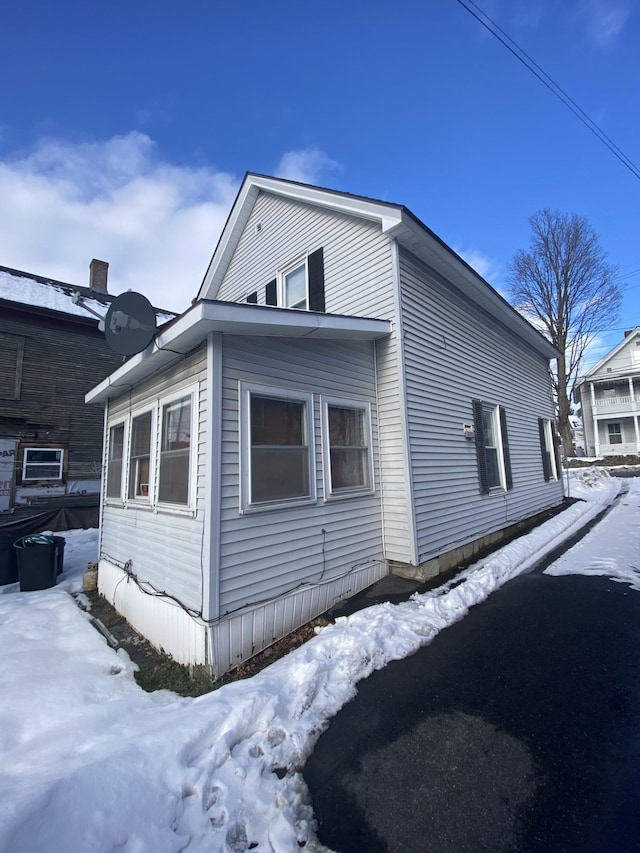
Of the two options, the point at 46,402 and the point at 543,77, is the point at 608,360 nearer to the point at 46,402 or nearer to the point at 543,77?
the point at 543,77

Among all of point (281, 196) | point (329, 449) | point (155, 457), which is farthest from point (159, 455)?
point (281, 196)

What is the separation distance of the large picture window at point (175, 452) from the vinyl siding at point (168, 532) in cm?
20

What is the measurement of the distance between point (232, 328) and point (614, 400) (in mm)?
34433

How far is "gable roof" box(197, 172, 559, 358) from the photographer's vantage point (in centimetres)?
625

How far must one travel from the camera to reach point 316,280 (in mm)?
7758

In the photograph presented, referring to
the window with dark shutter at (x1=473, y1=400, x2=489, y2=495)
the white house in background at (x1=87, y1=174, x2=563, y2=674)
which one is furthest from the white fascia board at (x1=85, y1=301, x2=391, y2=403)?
the window with dark shutter at (x1=473, y1=400, x2=489, y2=495)

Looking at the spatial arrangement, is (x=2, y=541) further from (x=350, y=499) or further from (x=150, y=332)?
(x=350, y=499)

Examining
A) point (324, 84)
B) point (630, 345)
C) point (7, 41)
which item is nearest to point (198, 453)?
point (7, 41)

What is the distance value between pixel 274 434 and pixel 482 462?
5.19 meters

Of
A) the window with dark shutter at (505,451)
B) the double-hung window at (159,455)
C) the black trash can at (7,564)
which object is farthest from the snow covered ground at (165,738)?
the window with dark shutter at (505,451)

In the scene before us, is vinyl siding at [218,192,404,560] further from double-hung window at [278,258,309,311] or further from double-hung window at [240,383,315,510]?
double-hung window at [240,383,315,510]

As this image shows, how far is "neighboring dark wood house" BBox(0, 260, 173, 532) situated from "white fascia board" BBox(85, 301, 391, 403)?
8771mm

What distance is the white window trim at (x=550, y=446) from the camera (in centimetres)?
1207

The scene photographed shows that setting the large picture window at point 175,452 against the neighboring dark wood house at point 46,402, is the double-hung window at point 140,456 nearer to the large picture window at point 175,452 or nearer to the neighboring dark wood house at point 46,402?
the large picture window at point 175,452
